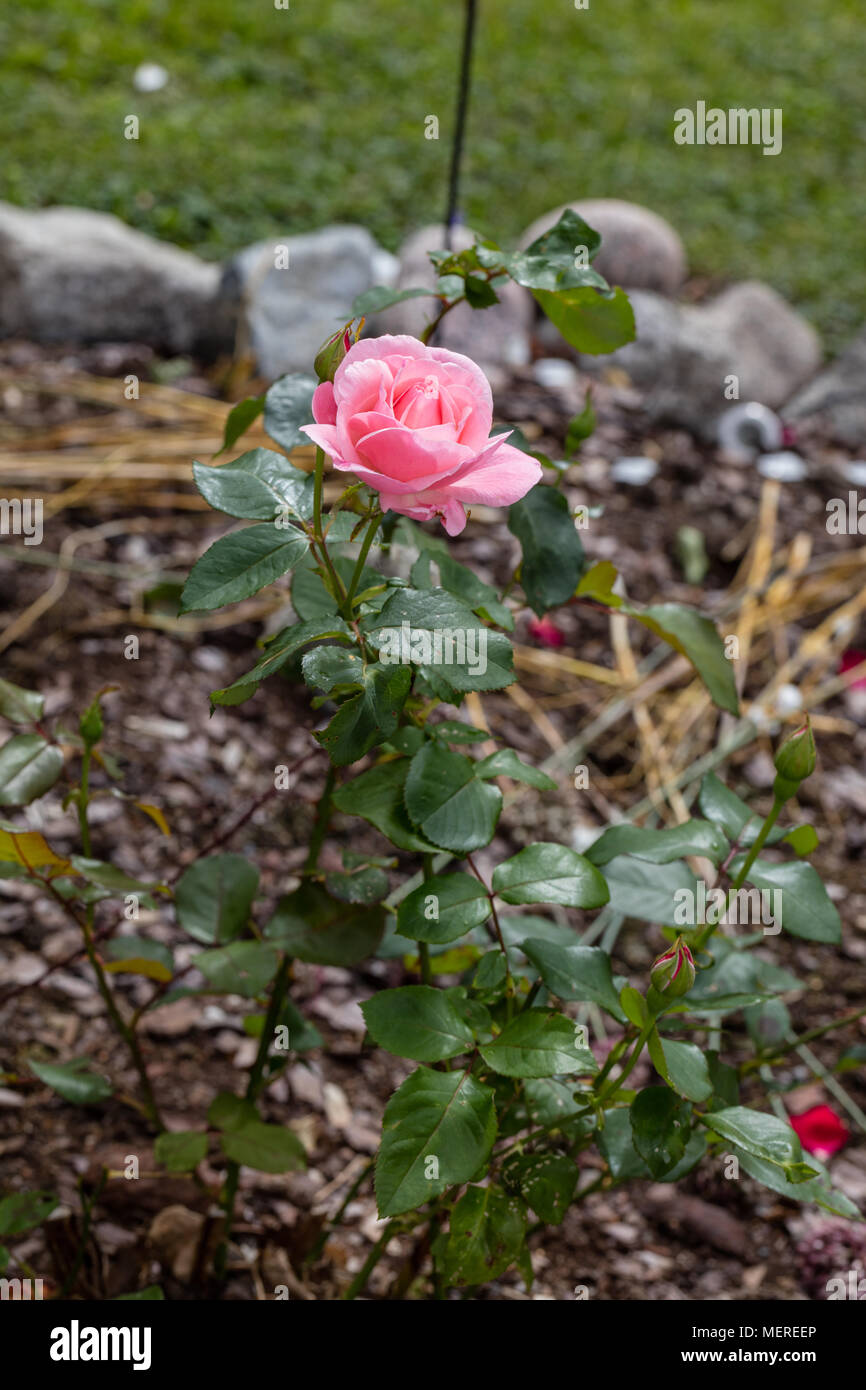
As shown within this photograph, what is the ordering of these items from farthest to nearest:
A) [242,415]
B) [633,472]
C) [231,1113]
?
[633,472]
[231,1113]
[242,415]

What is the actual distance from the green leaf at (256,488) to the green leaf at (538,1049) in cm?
38

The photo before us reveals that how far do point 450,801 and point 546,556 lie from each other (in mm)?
243

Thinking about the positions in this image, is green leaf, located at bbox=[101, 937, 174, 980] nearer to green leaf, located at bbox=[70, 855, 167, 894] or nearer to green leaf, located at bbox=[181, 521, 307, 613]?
green leaf, located at bbox=[70, 855, 167, 894]

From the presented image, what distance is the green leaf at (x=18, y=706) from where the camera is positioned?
1082 millimetres

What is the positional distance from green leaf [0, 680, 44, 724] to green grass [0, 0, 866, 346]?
8.79 ft

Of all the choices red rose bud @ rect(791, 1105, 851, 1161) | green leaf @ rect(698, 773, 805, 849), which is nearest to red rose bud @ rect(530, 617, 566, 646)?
red rose bud @ rect(791, 1105, 851, 1161)

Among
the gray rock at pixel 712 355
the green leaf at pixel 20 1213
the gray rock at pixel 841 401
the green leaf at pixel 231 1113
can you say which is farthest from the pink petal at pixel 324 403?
the gray rock at pixel 841 401

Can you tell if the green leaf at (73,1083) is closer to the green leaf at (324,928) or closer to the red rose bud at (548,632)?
the green leaf at (324,928)

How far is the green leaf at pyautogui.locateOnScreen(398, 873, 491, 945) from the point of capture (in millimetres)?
866

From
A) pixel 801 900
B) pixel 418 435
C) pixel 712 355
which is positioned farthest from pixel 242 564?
pixel 712 355

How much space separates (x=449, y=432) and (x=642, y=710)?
158 cm

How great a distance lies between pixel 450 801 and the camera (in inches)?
34.3

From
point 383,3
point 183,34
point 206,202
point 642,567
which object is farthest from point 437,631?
point 383,3

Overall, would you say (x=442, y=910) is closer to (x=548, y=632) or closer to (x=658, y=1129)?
(x=658, y=1129)
